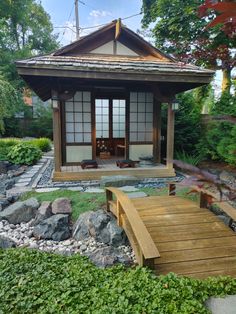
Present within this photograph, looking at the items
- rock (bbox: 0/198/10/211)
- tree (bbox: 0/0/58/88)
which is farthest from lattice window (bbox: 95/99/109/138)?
tree (bbox: 0/0/58/88)

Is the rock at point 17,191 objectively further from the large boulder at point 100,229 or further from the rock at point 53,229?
the large boulder at point 100,229

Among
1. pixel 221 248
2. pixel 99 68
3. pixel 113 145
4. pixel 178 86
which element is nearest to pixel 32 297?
pixel 221 248

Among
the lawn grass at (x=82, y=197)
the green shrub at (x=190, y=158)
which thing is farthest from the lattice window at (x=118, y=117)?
the lawn grass at (x=82, y=197)

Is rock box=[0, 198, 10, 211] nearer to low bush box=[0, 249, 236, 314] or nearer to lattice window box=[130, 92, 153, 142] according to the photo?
low bush box=[0, 249, 236, 314]

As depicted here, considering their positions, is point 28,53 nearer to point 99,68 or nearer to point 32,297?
point 99,68

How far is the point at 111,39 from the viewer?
22.0ft

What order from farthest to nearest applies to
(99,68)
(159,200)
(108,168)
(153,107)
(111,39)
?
1. (153,107)
2. (111,39)
3. (108,168)
4. (99,68)
5. (159,200)

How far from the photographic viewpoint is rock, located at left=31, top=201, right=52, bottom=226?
3826 mm

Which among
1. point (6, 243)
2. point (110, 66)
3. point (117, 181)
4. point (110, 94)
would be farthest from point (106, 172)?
point (6, 243)

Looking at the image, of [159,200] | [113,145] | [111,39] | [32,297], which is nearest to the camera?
[32,297]

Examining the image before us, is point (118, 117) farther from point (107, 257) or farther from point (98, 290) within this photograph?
point (98, 290)

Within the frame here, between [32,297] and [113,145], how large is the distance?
640 centimetres

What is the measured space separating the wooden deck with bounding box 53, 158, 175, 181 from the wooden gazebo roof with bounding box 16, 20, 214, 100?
6.92ft

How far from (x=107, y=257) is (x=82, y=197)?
1.81 meters
